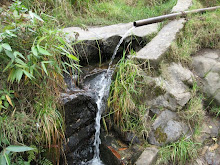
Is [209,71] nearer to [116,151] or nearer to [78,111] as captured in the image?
[116,151]

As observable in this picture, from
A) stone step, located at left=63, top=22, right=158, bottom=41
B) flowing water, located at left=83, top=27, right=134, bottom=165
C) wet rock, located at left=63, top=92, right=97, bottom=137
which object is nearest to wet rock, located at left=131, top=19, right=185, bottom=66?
stone step, located at left=63, top=22, right=158, bottom=41

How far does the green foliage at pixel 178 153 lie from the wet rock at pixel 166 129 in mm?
108

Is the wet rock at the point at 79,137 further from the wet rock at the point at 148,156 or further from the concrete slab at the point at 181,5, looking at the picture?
the concrete slab at the point at 181,5

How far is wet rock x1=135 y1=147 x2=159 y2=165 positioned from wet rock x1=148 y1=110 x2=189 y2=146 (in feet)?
0.50

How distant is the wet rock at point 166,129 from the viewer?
312 centimetres

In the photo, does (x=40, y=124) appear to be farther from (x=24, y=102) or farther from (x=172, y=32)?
(x=172, y=32)

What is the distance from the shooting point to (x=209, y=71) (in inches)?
147

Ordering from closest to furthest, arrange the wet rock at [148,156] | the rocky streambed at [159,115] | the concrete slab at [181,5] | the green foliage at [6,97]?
1. the green foliage at [6,97]
2. the wet rock at [148,156]
3. the rocky streambed at [159,115]
4. the concrete slab at [181,5]

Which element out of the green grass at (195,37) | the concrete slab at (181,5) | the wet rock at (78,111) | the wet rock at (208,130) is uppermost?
the concrete slab at (181,5)

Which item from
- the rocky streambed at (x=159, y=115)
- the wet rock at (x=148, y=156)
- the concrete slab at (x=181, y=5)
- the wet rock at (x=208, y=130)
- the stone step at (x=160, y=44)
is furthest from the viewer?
the concrete slab at (x=181, y=5)

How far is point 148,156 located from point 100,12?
4304mm

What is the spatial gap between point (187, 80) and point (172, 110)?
2.00 ft

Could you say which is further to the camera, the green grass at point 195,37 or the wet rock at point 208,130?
the green grass at point 195,37

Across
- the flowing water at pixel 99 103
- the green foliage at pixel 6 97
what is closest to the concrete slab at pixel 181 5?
the flowing water at pixel 99 103
